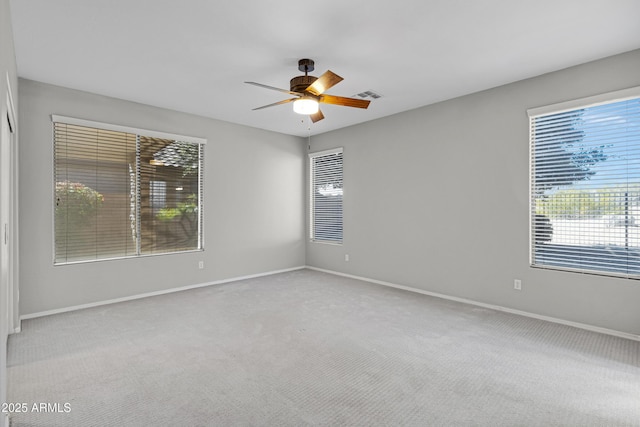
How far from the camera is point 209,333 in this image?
128 inches

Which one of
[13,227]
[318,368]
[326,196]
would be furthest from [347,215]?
[13,227]

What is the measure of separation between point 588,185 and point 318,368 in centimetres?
322

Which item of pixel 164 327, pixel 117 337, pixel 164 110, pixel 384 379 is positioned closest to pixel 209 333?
pixel 164 327

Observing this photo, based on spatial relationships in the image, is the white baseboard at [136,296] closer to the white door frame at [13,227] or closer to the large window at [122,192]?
the white door frame at [13,227]

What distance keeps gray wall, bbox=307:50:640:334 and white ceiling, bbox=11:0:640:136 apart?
296mm

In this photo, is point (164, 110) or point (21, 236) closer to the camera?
point (21, 236)

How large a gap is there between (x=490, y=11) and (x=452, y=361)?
2709 mm

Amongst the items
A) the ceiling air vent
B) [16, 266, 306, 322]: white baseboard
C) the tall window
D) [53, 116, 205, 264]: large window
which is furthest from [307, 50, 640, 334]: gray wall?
[53, 116, 205, 264]: large window

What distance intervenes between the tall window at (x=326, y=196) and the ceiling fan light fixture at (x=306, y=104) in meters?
Result: 2.75

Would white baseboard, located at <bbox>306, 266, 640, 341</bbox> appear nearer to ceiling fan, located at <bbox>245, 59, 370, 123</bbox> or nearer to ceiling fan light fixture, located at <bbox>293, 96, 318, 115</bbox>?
ceiling fan, located at <bbox>245, 59, 370, 123</bbox>

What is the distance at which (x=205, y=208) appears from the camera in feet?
17.0

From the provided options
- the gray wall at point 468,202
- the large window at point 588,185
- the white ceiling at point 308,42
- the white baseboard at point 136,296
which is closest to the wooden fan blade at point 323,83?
the white ceiling at point 308,42

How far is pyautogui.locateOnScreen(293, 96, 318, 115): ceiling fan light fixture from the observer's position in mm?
3109

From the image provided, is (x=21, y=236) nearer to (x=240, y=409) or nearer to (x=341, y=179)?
(x=240, y=409)
